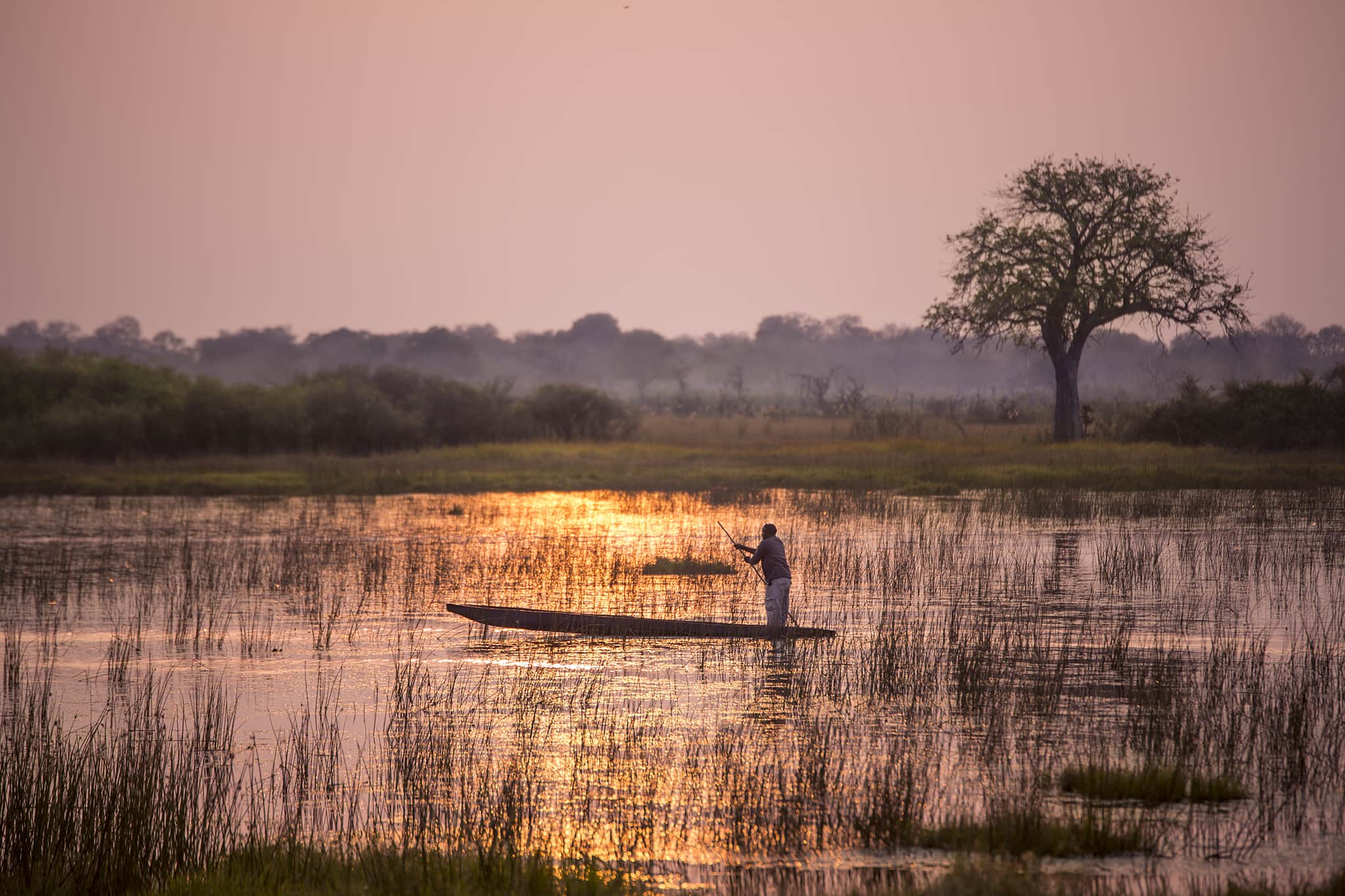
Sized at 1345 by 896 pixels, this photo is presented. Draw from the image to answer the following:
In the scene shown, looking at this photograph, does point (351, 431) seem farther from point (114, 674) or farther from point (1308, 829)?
point (1308, 829)

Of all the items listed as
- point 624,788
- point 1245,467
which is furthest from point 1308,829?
point 1245,467

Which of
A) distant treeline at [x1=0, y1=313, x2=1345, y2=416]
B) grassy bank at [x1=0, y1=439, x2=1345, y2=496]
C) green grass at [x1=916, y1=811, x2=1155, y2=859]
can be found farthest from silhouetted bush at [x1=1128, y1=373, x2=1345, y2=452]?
distant treeline at [x1=0, y1=313, x2=1345, y2=416]

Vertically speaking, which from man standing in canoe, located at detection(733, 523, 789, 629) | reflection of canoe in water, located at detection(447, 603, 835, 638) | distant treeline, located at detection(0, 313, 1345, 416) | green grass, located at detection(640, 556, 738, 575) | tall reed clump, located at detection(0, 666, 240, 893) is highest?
distant treeline, located at detection(0, 313, 1345, 416)

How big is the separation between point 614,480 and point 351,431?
55.2 feet

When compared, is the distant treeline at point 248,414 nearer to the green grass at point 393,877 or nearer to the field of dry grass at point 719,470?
the field of dry grass at point 719,470

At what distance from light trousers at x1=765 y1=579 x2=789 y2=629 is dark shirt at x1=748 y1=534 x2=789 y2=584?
58 mm

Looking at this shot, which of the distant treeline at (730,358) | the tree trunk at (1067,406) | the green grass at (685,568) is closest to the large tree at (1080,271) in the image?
the tree trunk at (1067,406)

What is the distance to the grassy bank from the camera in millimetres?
33469

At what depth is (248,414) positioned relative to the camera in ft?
160

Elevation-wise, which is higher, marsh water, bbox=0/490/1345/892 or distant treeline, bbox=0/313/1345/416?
distant treeline, bbox=0/313/1345/416

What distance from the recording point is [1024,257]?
149ft

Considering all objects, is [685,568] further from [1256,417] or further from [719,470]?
[1256,417]

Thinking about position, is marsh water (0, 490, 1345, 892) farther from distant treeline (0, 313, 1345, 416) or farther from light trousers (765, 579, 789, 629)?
distant treeline (0, 313, 1345, 416)

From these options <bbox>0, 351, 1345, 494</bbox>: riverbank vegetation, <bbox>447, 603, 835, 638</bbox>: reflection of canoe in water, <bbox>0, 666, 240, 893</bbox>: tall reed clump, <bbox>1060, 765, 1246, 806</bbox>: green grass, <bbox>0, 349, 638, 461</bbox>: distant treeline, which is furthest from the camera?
<bbox>0, 349, 638, 461</bbox>: distant treeline
